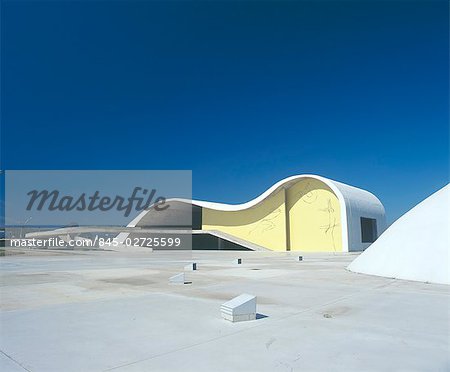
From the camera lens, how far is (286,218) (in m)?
50.5

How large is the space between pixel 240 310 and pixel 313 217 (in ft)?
142

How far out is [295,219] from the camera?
50031mm

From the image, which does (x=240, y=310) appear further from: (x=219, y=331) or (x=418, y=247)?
(x=418, y=247)

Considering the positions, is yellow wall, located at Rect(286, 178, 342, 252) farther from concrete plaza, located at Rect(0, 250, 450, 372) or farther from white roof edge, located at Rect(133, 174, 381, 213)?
concrete plaza, located at Rect(0, 250, 450, 372)

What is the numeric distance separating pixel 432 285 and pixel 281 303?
5883mm

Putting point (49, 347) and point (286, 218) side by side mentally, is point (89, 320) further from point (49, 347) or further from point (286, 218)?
point (286, 218)

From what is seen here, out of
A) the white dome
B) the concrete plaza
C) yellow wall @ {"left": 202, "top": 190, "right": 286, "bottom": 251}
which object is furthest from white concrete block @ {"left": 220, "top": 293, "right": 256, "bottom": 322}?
yellow wall @ {"left": 202, "top": 190, "right": 286, "bottom": 251}

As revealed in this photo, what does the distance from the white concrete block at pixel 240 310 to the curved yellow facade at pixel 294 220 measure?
40910mm

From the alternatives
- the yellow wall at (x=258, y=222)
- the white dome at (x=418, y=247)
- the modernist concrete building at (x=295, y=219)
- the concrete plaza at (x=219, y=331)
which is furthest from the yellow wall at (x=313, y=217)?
the concrete plaza at (x=219, y=331)

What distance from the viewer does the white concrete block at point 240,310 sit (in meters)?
6.49

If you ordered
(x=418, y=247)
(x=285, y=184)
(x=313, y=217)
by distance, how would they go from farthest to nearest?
(x=285, y=184), (x=313, y=217), (x=418, y=247)

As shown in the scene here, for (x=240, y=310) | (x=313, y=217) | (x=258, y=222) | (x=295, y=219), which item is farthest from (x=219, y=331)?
(x=258, y=222)

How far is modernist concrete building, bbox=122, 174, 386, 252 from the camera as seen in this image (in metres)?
45.4

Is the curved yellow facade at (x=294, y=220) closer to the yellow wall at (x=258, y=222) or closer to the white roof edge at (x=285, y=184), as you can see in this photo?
the yellow wall at (x=258, y=222)
